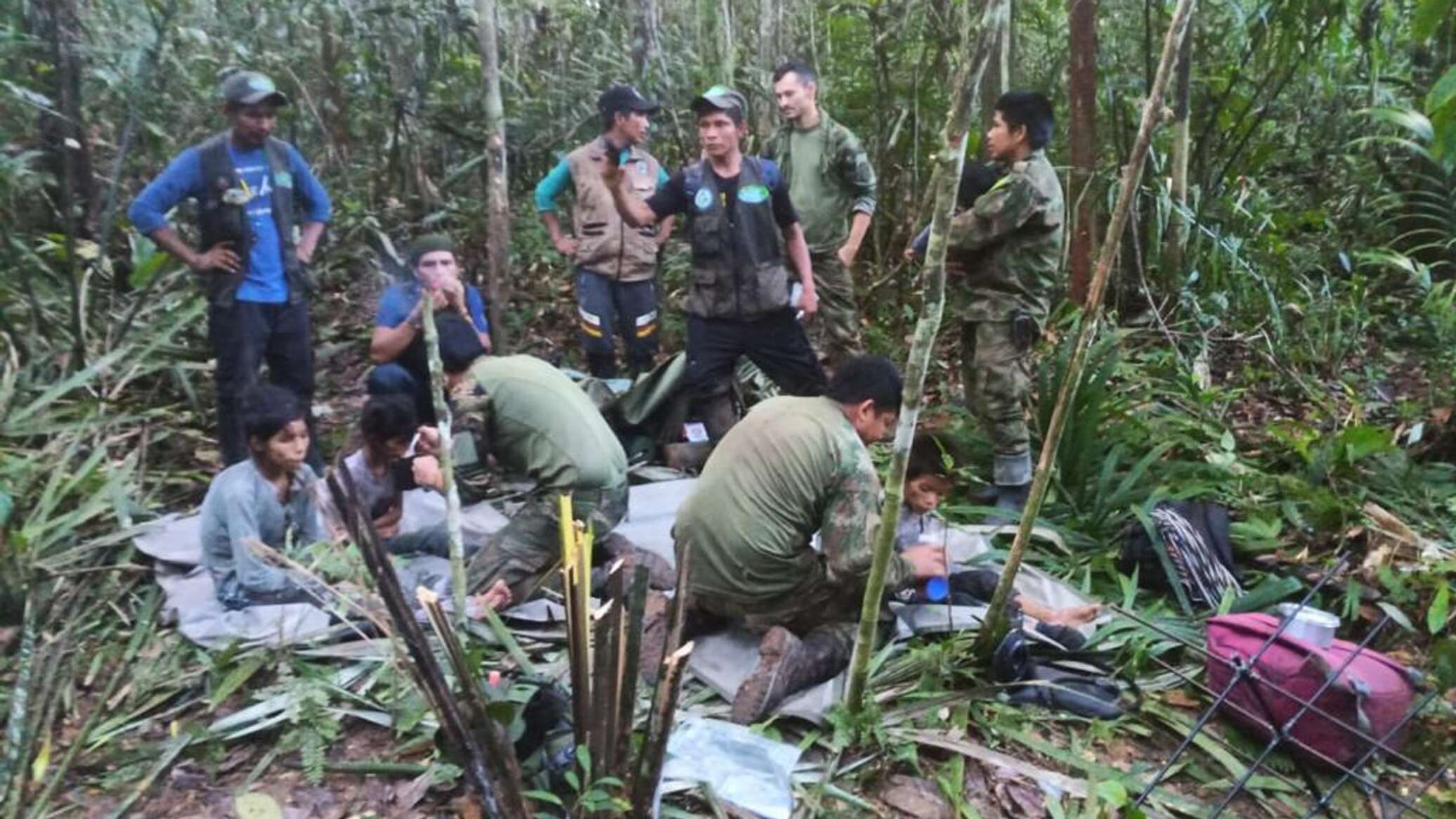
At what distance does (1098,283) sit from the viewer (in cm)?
274

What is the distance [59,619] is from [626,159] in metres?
3.54

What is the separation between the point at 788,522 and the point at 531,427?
1.04 m

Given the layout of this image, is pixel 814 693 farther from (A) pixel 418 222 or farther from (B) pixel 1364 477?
(A) pixel 418 222


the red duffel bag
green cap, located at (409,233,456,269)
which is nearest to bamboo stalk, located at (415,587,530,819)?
the red duffel bag

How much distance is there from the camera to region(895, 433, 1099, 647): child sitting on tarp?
377cm

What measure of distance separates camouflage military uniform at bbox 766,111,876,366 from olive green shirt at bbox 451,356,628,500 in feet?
7.01

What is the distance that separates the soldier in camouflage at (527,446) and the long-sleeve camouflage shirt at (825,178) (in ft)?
7.32

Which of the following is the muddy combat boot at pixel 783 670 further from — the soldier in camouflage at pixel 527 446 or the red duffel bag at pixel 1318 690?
the red duffel bag at pixel 1318 690

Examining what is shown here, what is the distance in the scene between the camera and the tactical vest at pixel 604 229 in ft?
19.2

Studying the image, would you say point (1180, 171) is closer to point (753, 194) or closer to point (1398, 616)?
point (753, 194)

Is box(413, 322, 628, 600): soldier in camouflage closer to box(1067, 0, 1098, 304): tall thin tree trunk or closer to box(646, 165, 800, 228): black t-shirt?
box(646, 165, 800, 228): black t-shirt

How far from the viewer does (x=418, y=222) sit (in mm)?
7559

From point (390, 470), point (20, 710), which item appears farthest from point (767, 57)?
point (20, 710)

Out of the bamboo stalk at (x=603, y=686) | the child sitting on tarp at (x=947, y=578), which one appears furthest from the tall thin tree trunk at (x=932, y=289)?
the child sitting on tarp at (x=947, y=578)
